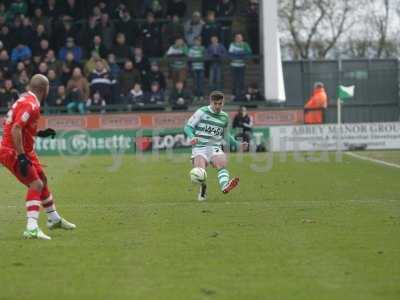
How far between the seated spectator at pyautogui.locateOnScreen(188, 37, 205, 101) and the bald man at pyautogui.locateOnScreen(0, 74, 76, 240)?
76.6 feet

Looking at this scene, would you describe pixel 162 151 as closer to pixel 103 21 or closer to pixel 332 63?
pixel 103 21

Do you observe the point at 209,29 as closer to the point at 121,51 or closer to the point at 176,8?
the point at 176,8

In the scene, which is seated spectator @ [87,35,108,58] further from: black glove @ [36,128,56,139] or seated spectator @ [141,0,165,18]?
black glove @ [36,128,56,139]

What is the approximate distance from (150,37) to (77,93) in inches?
Result: 135

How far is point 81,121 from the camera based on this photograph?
34.7m

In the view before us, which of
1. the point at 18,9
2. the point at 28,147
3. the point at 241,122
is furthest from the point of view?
the point at 18,9

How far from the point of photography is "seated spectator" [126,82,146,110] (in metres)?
34.8

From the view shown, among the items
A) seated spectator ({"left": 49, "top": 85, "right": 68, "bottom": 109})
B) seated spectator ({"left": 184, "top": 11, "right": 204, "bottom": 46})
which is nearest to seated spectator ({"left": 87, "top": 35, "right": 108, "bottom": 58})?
seated spectator ({"left": 49, "top": 85, "right": 68, "bottom": 109})

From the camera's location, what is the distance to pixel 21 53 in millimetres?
35625

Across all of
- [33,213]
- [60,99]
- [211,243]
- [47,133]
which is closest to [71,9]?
[60,99]

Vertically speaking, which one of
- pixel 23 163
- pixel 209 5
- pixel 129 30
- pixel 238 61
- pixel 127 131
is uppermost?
pixel 209 5

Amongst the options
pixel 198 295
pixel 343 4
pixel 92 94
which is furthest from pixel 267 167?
pixel 343 4

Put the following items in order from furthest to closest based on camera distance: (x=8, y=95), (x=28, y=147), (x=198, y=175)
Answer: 1. (x=8, y=95)
2. (x=198, y=175)
3. (x=28, y=147)

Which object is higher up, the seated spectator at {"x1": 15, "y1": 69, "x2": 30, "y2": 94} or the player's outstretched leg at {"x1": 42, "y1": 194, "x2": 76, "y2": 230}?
the player's outstretched leg at {"x1": 42, "y1": 194, "x2": 76, "y2": 230}
